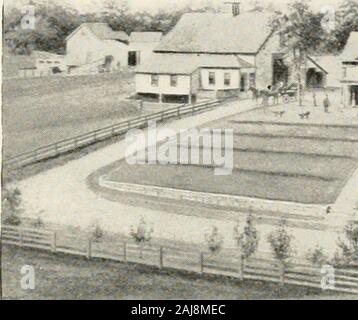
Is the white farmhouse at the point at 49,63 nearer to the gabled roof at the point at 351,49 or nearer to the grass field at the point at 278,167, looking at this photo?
the grass field at the point at 278,167

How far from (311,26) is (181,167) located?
2413mm

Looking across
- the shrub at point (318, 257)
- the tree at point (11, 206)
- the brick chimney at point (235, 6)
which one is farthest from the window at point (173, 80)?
the shrub at point (318, 257)

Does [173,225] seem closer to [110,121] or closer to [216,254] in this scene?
[216,254]

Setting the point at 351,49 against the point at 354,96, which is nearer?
the point at 351,49

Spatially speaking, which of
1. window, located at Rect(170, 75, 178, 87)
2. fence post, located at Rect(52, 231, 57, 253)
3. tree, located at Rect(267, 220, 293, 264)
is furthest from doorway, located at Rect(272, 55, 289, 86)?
fence post, located at Rect(52, 231, 57, 253)

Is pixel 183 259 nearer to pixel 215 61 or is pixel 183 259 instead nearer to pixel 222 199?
pixel 222 199

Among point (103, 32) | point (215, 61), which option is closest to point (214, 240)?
point (215, 61)

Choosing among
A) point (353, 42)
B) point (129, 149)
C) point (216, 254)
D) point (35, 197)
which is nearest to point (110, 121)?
point (129, 149)

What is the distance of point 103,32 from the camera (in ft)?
37.3

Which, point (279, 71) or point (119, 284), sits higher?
point (279, 71)

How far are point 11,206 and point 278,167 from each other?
3507mm

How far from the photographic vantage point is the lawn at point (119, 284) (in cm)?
1051

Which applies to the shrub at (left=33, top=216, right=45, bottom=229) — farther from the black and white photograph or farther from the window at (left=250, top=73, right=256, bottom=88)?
the window at (left=250, top=73, right=256, bottom=88)

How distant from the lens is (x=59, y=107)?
11.8 meters
